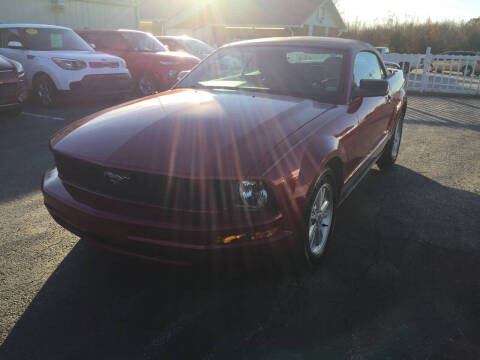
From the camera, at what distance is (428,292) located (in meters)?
2.57

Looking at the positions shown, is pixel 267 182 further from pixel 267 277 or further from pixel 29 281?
pixel 29 281

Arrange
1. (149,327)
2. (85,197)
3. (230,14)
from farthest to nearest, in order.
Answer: (230,14) < (85,197) < (149,327)

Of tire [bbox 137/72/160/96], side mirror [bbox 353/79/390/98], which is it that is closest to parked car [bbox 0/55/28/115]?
tire [bbox 137/72/160/96]

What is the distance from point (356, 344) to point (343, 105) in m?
1.82

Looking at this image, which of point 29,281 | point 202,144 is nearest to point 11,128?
point 29,281

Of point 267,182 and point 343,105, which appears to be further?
point 343,105

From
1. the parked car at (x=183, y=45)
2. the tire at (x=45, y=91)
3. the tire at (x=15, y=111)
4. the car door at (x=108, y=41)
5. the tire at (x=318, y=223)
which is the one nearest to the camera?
the tire at (x=318, y=223)

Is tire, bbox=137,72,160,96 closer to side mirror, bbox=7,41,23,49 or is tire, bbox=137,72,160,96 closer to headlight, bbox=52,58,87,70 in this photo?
headlight, bbox=52,58,87,70

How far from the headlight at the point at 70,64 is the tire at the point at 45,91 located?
1.44 feet

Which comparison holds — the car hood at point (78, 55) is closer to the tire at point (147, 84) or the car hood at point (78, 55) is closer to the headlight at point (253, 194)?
the tire at point (147, 84)

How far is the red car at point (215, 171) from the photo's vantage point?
2119 millimetres

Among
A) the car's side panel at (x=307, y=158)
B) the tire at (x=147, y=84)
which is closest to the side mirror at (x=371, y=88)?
the car's side panel at (x=307, y=158)

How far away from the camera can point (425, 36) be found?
103ft

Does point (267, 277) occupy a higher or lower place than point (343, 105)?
lower
